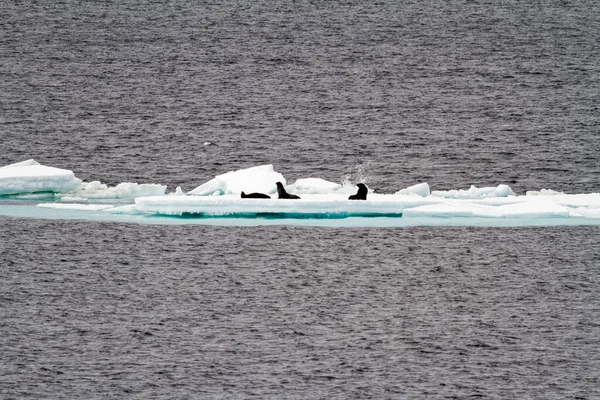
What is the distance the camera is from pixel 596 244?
1111 centimetres

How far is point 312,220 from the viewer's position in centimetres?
1198

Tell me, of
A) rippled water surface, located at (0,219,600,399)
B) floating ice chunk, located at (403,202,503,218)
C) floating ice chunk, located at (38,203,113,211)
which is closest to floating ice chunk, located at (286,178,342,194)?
rippled water surface, located at (0,219,600,399)

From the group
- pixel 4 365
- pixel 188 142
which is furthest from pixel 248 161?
pixel 4 365

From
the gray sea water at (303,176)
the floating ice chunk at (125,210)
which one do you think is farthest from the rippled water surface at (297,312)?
the floating ice chunk at (125,210)

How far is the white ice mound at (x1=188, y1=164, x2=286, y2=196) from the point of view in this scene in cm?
1338

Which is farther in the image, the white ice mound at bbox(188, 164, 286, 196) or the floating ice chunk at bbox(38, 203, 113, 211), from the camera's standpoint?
the white ice mound at bbox(188, 164, 286, 196)

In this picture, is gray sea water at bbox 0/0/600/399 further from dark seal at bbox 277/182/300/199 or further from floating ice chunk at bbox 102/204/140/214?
dark seal at bbox 277/182/300/199

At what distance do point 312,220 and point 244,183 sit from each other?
6.02 ft

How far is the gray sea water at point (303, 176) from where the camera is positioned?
7000mm

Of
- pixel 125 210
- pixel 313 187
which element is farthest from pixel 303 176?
pixel 125 210

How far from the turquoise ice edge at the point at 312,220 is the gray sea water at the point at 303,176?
0.14 m

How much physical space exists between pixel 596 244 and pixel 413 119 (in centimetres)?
1628

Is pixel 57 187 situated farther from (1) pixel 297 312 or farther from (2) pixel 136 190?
(1) pixel 297 312

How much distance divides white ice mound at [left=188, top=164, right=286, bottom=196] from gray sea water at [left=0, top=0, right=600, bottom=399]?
4.96 feet
